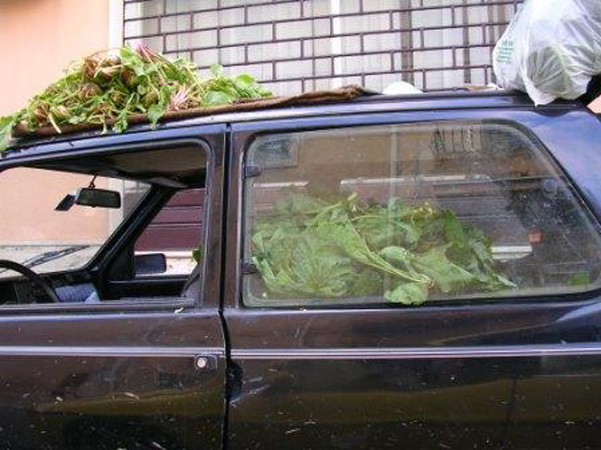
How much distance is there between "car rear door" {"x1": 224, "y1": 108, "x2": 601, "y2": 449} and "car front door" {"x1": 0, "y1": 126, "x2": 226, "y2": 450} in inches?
2.4

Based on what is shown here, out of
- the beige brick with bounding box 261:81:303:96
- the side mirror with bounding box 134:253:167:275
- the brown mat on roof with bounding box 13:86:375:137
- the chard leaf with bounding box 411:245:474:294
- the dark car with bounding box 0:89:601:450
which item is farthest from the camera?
the beige brick with bounding box 261:81:303:96

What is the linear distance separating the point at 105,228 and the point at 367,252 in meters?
2.19

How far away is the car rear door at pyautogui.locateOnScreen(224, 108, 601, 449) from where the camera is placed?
181 centimetres

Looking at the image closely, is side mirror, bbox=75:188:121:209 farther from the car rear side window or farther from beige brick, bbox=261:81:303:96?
beige brick, bbox=261:81:303:96

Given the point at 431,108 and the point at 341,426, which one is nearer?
the point at 341,426

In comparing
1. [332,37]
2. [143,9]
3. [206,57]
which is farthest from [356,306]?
[143,9]

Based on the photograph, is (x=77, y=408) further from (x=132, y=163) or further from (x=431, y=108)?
(x=431, y=108)

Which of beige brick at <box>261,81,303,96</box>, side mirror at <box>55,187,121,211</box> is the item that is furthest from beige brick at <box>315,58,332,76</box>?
side mirror at <box>55,187,121,211</box>

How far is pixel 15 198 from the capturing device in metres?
2.48

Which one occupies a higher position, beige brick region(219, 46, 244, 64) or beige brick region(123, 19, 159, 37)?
beige brick region(123, 19, 159, 37)

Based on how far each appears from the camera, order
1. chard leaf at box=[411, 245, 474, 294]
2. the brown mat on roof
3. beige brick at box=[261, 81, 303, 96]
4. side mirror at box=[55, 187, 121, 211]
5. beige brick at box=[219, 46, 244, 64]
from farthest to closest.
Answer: beige brick at box=[219, 46, 244, 64], beige brick at box=[261, 81, 303, 96], side mirror at box=[55, 187, 121, 211], the brown mat on roof, chard leaf at box=[411, 245, 474, 294]

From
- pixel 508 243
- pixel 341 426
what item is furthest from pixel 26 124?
pixel 508 243

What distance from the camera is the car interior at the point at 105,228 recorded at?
2518 mm

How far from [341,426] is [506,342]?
0.49m
